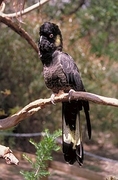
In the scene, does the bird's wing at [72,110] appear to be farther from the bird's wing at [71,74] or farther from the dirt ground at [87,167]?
the dirt ground at [87,167]

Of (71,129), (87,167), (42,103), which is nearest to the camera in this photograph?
(42,103)

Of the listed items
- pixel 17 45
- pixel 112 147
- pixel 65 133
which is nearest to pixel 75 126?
pixel 65 133

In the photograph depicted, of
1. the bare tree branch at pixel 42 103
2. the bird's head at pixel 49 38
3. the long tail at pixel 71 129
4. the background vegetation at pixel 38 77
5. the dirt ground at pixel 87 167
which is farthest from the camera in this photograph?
the background vegetation at pixel 38 77

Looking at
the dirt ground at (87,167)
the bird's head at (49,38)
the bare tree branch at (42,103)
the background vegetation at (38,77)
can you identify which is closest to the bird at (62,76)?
the bird's head at (49,38)

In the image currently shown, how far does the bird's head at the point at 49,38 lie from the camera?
6.95 ft

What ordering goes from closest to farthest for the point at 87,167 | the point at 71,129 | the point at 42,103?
the point at 42,103
the point at 71,129
the point at 87,167

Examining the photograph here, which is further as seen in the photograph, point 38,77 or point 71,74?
point 38,77

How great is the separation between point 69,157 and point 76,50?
323 cm

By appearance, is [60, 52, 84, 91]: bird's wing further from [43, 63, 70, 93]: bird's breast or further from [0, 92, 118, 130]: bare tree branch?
[0, 92, 118, 130]: bare tree branch

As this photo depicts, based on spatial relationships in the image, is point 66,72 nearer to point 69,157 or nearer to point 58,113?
point 69,157

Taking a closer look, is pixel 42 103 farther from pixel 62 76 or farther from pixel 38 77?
pixel 38 77

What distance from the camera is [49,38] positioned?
2.15 metres

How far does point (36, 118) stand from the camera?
199 inches

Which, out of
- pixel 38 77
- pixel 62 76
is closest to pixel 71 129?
pixel 62 76
